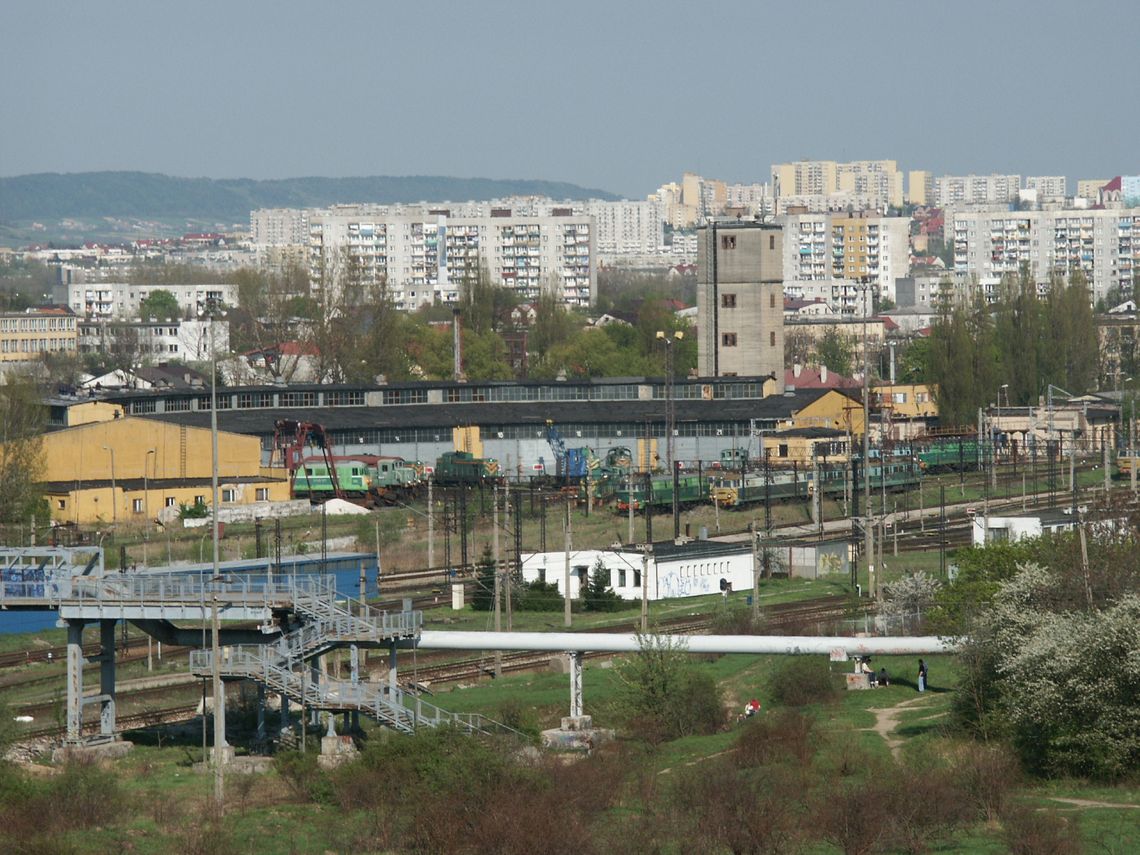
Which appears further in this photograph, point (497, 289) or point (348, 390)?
point (497, 289)

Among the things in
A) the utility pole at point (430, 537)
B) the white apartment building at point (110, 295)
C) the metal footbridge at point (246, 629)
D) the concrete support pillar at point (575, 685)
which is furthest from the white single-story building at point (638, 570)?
the white apartment building at point (110, 295)

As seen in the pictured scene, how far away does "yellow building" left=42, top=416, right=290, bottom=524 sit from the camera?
6194cm

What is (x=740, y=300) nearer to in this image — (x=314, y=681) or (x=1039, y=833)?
(x=314, y=681)

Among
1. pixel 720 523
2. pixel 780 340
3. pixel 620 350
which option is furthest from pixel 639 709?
pixel 620 350

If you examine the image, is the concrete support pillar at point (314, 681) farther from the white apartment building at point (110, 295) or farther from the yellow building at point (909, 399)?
the white apartment building at point (110, 295)

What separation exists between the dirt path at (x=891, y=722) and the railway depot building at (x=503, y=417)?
1449 inches

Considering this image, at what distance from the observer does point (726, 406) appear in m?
80.5

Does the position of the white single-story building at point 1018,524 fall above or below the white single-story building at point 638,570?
above

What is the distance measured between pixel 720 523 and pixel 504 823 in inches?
1617

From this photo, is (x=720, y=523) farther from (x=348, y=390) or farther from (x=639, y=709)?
(x=639, y=709)

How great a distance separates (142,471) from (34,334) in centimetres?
Result: 7471

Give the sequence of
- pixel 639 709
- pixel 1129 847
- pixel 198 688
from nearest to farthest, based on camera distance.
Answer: pixel 1129 847, pixel 639 709, pixel 198 688

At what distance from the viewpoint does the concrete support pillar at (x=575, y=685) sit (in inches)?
1378

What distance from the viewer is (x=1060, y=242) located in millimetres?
194875
